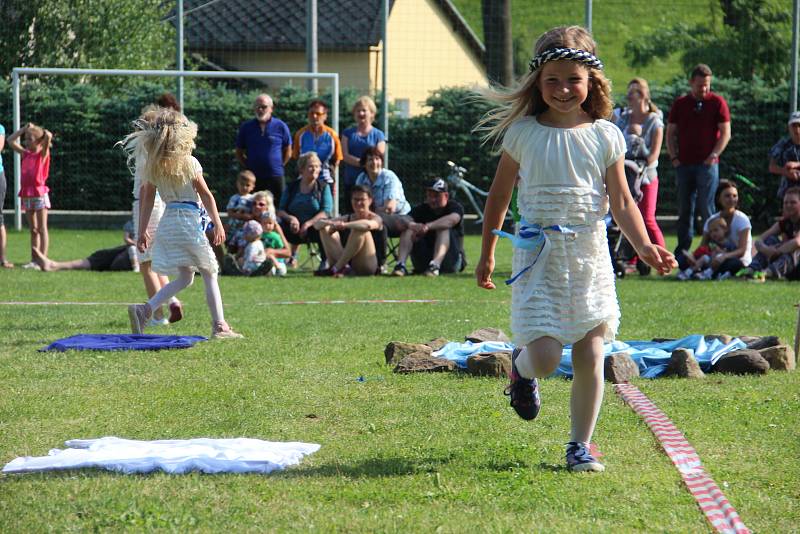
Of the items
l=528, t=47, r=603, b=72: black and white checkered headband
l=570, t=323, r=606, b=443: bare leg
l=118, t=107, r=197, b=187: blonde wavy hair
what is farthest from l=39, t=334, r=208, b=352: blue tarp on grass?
l=528, t=47, r=603, b=72: black and white checkered headband

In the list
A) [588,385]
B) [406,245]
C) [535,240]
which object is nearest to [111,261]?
[406,245]

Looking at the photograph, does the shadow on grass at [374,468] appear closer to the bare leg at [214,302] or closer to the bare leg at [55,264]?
the bare leg at [214,302]

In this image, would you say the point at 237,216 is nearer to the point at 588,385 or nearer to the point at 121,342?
the point at 121,342

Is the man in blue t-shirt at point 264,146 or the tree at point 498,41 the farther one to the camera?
the tree at point 498,41

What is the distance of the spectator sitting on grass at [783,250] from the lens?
42.3ft

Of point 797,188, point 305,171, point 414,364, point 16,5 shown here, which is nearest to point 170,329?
point 414,364

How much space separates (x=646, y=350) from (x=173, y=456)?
355 cm

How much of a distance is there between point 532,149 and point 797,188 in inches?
352

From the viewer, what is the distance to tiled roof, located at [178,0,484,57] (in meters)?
21.3

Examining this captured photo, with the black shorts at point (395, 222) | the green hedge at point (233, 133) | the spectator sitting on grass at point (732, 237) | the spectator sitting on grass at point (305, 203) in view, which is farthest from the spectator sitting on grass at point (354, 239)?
the green hedge at point (233, 133)

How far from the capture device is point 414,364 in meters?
6.92

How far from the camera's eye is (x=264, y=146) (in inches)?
600

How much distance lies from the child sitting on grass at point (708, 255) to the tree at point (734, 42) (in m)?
8.58

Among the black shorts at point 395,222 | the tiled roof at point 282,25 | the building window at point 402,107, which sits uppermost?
the tiled roof at point 282,25
